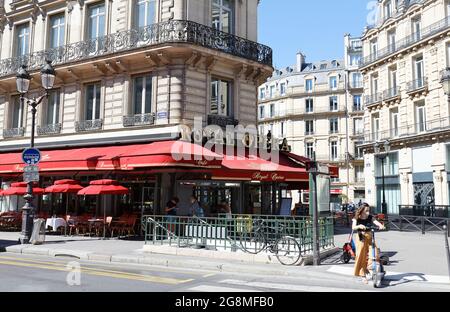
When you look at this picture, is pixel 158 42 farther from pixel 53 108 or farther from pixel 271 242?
pixel 271 242

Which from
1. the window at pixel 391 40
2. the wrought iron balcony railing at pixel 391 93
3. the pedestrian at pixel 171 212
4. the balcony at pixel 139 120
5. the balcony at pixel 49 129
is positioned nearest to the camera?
the pedestrian at pixel 171 212

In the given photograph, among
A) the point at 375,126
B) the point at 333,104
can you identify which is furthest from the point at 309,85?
the point at 375,126

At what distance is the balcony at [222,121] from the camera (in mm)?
17703

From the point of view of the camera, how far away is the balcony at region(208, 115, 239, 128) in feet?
58.1

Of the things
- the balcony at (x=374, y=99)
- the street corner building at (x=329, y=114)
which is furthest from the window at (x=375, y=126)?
the street corner building at (x=329, y=114)

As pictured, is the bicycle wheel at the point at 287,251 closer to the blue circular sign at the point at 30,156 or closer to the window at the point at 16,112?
the blue circular sign at the point at 30,156

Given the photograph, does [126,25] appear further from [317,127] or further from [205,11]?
[317,127]

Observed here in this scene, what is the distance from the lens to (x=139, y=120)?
1758 cm

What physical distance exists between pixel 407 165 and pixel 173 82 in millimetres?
24316

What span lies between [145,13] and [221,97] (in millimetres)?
4618

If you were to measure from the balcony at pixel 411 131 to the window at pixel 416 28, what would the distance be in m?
6.85

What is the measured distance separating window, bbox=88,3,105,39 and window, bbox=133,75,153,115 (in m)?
3.12

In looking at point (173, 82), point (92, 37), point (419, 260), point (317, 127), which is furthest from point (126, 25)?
point (317, 127)
